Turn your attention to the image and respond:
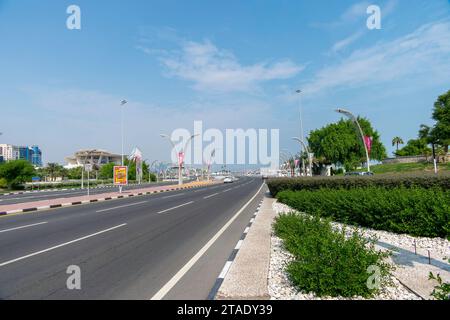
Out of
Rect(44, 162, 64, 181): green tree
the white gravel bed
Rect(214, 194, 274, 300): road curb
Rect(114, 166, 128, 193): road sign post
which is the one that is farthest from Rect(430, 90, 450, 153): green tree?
Rect(44, 162, 64, 181): green tree

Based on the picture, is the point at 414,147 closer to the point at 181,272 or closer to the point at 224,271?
the point at 224,271

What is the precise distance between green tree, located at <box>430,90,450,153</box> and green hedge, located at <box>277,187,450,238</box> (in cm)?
5288

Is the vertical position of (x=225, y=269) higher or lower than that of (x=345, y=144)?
lower

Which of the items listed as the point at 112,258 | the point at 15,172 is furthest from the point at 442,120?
the point at 15,172

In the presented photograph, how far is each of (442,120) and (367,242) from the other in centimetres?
6053

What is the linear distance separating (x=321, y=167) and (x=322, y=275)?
213ft

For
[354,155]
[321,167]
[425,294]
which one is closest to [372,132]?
[354,155]

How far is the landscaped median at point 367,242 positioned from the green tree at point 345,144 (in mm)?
40565

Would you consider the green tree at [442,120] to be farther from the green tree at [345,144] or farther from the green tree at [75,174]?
the green tree at [75,174]

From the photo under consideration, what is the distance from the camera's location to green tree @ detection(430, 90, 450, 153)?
52062mm

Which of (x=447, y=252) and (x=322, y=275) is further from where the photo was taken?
(x=447, y=252)

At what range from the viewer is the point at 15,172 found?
47906 mm

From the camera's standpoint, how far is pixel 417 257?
20.4ft
